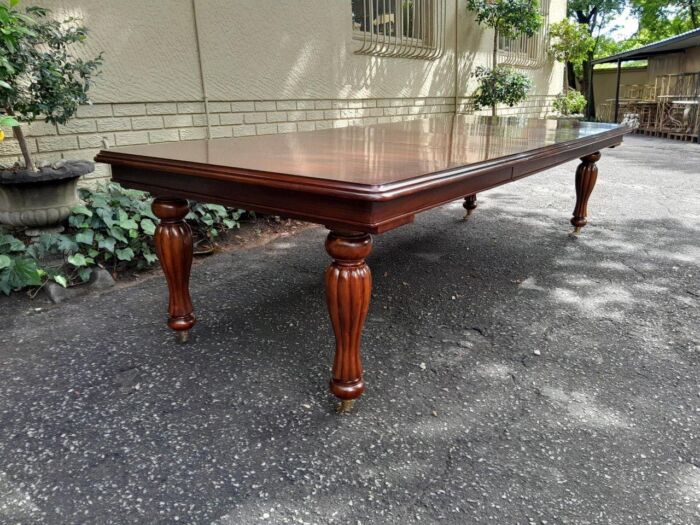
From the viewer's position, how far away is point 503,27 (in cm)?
662

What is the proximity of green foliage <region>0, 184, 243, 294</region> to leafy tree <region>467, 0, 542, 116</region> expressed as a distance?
4.88 metres

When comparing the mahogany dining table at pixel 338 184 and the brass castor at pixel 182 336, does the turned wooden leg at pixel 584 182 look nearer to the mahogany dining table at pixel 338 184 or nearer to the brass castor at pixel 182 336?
the mahogany dining table at pixel 338 184

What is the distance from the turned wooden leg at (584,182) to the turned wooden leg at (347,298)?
2.48m

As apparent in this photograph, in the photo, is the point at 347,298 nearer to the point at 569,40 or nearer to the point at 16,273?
the point at 16,273

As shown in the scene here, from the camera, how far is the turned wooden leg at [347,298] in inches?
55.7

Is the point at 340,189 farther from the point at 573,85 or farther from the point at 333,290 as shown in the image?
the point at 573,85

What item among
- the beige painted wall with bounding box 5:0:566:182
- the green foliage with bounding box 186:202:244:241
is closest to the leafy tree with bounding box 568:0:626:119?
the beige painted wall with bounding box 5:0:566:182

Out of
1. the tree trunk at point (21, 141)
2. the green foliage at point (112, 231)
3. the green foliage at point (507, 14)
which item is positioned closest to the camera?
the tree trunk at point (21, 141)

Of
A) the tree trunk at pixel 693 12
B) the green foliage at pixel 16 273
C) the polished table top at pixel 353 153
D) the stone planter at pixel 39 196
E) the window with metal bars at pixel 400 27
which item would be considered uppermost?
the tree trunk at pixel 693 12

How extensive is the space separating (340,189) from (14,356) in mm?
1571

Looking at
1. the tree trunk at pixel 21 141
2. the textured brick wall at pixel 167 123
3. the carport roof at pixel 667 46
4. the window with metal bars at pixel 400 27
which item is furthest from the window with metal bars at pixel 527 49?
the tree trunk at pixel 21 141

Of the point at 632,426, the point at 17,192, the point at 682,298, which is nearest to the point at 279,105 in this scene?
the point at 17,192

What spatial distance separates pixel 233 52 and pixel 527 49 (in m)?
6.19

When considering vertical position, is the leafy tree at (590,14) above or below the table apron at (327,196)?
above
